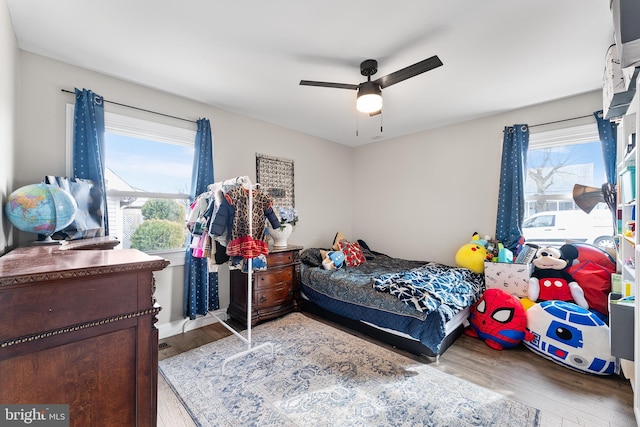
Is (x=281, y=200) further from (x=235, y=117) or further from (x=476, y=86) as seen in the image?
(x=476, y=86)

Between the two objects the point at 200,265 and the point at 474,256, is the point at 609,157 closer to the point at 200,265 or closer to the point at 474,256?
the point at 474,256

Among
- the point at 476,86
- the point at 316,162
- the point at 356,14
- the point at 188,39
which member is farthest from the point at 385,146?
the point at 188,39

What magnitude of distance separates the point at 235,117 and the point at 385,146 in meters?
2.44

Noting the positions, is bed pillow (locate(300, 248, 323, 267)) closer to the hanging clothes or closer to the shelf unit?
the hanging clothes

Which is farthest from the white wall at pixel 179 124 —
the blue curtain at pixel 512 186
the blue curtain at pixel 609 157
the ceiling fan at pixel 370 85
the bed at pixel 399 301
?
the blue curtain at pixel 609 157

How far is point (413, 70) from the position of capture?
1.91m

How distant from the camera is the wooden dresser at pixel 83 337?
82cm

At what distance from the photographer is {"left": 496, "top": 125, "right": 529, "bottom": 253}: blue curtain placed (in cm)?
314

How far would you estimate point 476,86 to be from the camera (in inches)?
104

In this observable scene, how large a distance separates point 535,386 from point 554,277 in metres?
1.22

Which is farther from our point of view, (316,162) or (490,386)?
(316,162)

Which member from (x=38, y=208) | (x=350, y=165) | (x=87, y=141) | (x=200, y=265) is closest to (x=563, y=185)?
(x=350, y=165)

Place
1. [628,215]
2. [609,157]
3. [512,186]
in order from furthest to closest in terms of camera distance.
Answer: [512,186] → [609,157] → [628,215]

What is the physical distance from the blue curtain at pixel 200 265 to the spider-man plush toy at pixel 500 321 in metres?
2.82
